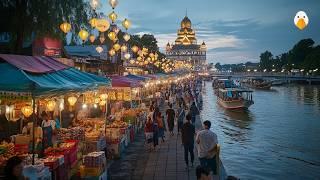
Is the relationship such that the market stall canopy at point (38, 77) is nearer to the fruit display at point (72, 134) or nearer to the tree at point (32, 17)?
the fruit display at point (72, 134)

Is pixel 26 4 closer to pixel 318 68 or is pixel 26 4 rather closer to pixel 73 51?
pixel 73 51

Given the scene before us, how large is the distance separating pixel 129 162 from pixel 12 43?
263 inches

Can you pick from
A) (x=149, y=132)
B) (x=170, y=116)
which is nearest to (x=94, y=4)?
(x=149, y=132)

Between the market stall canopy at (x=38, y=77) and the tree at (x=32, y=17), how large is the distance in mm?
2845

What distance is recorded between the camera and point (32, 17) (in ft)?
48.7

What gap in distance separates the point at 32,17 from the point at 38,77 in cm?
586

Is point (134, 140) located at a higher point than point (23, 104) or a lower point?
lower

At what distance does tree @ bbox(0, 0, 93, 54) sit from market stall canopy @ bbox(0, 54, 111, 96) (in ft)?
9.33

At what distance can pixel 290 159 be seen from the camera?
70.9 feet

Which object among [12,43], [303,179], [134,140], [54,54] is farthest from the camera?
[54,54]

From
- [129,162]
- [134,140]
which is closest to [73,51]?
[134,140]

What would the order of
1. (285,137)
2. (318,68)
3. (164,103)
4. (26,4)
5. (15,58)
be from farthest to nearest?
(318,68), (164,103), (285,137), (26,4), (15,58)

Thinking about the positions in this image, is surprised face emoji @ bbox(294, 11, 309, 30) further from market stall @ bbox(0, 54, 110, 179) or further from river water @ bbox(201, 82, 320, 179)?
river water @ bbox(201, 82, 320, 179)

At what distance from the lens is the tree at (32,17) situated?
1435 centimetres
